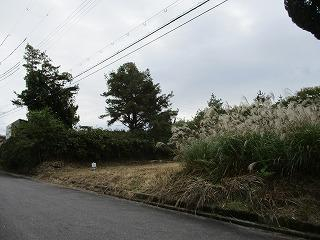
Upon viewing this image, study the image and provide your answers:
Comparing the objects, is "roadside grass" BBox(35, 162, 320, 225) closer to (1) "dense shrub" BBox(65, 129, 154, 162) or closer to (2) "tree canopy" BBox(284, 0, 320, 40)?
(2) "tree canopy" BBox(284, 0, 320, 40)

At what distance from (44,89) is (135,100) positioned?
40.5 feet

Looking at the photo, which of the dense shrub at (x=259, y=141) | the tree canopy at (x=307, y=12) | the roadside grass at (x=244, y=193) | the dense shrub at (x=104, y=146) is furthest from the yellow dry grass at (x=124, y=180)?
the tree canopy at (x=307, y=12)

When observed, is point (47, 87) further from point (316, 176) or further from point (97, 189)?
point (316, 176)

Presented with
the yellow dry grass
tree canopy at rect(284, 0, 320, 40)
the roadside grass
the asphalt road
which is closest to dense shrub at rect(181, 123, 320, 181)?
the roadside grass

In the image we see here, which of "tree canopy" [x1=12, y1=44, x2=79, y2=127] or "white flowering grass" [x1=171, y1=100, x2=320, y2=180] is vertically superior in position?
"tree canopy" [x1=12, y1=44, x2=79, y2=127]

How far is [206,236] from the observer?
780 centimetres

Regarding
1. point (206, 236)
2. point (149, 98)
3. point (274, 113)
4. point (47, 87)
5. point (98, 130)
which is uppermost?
point (149, 98)

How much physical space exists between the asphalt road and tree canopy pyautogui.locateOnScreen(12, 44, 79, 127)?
28.8 metres

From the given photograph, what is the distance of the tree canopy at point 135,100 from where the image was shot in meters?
49.3

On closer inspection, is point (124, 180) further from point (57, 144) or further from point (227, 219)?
point (57, 144)

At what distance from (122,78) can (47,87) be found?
12.2m

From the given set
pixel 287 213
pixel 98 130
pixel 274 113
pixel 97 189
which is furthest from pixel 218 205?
pixel 98 130

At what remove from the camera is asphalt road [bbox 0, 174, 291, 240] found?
779cm

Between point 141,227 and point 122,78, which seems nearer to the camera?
point 141,227
